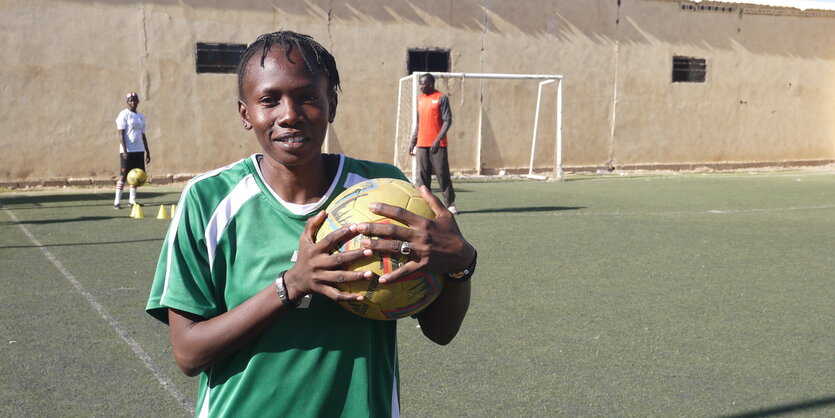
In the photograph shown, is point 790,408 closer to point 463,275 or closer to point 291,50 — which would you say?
point 463,275

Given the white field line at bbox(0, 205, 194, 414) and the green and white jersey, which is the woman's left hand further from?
the white field line at bbox(0, 205, 194, 414)

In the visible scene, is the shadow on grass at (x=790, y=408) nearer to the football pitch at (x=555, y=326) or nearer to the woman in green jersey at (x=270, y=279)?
the football pitch at (x=555, y=326)

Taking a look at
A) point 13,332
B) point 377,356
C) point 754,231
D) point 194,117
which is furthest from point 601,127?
point 377,356

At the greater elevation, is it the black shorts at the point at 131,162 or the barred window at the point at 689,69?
the barred window at the point at 689,69

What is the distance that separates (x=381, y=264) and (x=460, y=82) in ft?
62.8

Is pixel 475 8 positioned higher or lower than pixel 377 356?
higher

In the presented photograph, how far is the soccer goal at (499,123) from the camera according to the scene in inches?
802

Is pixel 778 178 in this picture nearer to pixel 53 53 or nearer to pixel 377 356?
pixel 53 53

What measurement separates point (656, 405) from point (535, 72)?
708 inches

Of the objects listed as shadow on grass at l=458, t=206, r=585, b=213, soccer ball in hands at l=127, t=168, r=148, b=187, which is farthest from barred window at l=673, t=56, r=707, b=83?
soccer ball in hands at l=127, t=168, r=148, b=187

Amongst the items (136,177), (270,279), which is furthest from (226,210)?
(136,177)

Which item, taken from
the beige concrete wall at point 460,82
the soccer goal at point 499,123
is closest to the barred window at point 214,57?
the beige concrete wall at point 460,82

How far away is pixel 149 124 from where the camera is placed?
704 inches

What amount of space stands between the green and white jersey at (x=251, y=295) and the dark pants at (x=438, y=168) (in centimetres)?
974
